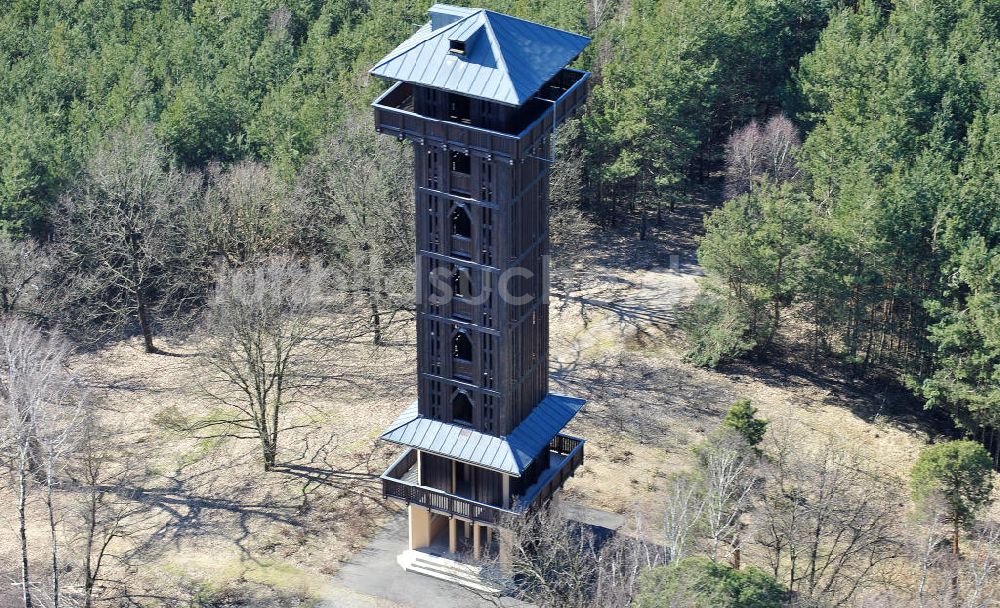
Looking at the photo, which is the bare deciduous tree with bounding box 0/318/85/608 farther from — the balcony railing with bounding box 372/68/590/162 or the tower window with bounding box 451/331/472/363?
the balcony railing with bounding box 372/68/590/162

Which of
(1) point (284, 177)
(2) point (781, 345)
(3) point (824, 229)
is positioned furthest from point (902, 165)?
(1) point (284, 177)

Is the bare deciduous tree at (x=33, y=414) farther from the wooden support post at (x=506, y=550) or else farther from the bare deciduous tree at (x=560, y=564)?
the bare deciduous tree at (x=560, y=564)

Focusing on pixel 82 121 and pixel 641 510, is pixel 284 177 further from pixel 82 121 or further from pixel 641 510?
pixel 641 510

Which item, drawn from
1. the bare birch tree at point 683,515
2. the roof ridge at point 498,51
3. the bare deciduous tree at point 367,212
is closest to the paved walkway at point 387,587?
the bare birch tree at point 683,515

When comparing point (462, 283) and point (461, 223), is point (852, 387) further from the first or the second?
point (461, 223)

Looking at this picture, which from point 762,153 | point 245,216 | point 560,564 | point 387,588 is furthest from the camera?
point 762,153

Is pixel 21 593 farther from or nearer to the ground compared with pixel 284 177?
nearer to the ground

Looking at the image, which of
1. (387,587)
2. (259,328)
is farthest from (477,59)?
(387,587)
